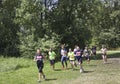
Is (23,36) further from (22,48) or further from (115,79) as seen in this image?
(115,79)

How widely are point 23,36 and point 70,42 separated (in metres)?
6.17

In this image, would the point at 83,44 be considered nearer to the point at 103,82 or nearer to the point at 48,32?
the point at 48,32

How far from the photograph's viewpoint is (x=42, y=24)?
4428 centimetres

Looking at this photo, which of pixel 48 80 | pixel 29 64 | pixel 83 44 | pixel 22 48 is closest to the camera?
pixel 48 80

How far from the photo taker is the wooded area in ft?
142

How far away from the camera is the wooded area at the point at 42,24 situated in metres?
43.3

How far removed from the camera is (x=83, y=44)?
4791 cm

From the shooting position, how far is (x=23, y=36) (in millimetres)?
46000

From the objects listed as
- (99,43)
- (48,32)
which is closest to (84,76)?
(48,32)

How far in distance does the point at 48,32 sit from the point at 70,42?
3.67 m

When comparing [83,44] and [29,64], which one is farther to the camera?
[83,44]

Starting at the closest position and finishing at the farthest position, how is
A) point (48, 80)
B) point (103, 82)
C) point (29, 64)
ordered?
point (103, 82) → point (48, 80) → point (29, 64)

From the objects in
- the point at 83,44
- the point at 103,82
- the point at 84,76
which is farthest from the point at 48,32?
the point at 103,82

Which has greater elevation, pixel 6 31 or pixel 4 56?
pixel 6 31
